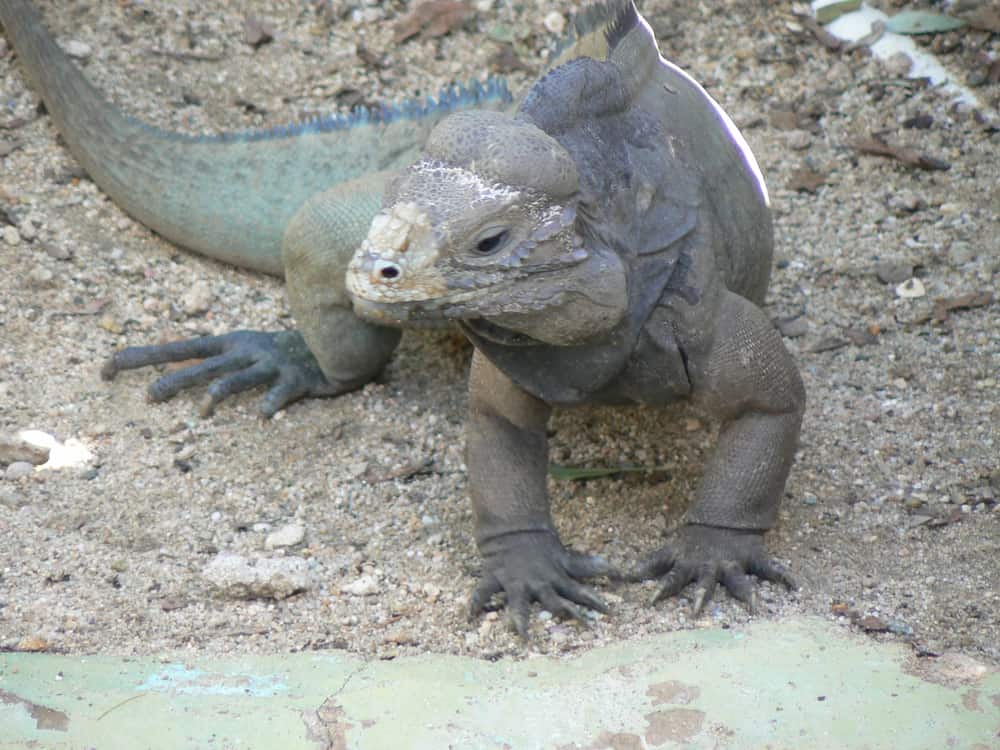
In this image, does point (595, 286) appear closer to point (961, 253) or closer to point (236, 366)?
point (236, 366)

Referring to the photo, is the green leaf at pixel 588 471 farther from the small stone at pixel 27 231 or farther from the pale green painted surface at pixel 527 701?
the small stone at pixel 27 231

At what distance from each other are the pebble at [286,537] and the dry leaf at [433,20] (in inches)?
133

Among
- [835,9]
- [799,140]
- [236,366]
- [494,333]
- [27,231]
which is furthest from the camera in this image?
[835,9]

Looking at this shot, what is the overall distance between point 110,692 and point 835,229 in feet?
12.6

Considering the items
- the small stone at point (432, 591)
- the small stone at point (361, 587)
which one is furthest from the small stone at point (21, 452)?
the small stone at point (432, 591)

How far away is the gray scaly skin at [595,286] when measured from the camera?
3.07 metres

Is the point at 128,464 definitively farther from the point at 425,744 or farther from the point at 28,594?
the point at 425,744

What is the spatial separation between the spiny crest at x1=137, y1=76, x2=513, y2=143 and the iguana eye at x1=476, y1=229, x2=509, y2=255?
2374mm

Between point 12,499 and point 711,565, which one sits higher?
point 711,565

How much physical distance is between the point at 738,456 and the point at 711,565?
1.03ft

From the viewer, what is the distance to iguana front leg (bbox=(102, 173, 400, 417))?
500 cm

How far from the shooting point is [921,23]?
671 cm

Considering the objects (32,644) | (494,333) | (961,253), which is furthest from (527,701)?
(961,253)

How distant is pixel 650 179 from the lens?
3.70 meters
